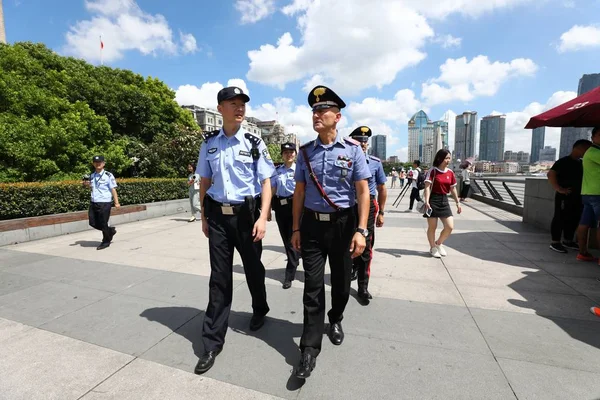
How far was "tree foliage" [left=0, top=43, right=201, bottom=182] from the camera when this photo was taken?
33.1 feet

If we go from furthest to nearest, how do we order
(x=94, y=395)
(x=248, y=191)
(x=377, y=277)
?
1. (x=377, y=277)
2. (x=248, y=191)
3. (x=94, y=395)

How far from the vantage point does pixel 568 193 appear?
5027mm

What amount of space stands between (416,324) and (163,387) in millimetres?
2148

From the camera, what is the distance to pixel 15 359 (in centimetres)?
229

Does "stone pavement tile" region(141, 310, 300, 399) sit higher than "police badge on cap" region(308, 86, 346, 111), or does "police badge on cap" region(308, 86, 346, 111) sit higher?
"police badge on cap" region(308, 86, 346, 111)

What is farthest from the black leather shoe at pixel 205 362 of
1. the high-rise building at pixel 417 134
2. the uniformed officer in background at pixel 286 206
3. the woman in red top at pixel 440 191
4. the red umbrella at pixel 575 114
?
the high-rise building at pixel 417 134

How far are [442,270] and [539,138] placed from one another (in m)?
117

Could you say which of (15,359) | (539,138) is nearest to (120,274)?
(15,359)

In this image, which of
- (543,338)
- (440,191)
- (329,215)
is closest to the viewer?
(329,215)

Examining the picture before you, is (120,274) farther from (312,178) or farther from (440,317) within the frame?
(440,317)

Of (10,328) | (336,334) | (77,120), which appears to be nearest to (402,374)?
(336,334)

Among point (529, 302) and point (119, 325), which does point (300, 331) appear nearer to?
point (119, 325)

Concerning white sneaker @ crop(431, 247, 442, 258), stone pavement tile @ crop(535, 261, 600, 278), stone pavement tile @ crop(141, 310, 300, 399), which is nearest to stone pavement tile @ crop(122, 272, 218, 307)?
stone pavement tile @ crop(141, 310, 300, 399)

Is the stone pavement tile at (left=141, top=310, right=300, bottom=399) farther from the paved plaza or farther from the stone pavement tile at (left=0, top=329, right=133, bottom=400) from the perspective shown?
the stone pavement tile at (left=0, top=329, right=133, bottom=400)
